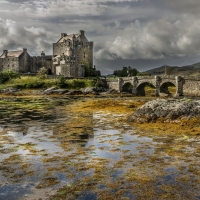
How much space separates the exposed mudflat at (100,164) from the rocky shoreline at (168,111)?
205cm

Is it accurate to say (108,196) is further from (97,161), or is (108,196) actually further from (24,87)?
(24,87)

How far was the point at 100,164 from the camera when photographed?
10.2m

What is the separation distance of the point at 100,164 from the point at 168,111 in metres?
11.3

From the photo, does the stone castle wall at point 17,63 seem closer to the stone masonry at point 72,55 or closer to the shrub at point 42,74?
the stone masonry at point 72,55

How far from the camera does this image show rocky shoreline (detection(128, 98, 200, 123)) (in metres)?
19.3

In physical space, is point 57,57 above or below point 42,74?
above

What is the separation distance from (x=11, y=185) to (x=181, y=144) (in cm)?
845

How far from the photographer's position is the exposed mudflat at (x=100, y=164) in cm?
767

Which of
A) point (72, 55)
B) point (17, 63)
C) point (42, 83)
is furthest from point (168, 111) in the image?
point (17, 63)

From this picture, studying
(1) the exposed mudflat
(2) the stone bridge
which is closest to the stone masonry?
(2) the stone bridge

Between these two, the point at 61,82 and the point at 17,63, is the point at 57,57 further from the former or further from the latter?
the point at 61,82

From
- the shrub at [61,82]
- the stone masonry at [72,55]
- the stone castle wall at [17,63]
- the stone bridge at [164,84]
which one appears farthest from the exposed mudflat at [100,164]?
the stone castle wall at [17,63]

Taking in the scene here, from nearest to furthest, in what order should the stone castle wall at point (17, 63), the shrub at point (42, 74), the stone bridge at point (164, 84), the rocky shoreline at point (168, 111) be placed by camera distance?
1. the rocky shoreline at point (168, 111)
2. the stone bridge at point (164, 84)
3. the shrub at point (42, 74)
4. the stone castle wall at point (17, 63)

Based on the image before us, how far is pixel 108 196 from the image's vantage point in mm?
7340
